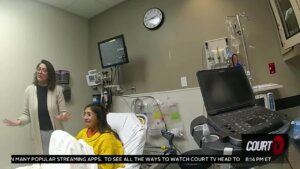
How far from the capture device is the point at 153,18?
9.01ft

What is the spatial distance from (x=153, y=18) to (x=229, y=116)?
213cm

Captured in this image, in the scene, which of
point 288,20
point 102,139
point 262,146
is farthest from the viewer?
point 102,139

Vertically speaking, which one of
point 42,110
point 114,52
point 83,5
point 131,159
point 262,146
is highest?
point 83,5

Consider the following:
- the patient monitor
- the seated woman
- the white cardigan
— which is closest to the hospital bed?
the seated woman

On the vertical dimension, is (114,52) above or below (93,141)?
above

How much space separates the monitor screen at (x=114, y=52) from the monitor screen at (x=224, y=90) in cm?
181

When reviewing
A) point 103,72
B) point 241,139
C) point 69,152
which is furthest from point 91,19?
point 241,139

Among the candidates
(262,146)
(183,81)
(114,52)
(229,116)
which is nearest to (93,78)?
(114,52)

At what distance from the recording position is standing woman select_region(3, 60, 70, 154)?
7.15 ft

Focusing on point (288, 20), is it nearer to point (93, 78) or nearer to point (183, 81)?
point (183, 81)

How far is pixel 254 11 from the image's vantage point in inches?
83.8

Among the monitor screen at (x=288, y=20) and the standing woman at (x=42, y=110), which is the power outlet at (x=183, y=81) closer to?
the monitor screen at (x=288, y=20)

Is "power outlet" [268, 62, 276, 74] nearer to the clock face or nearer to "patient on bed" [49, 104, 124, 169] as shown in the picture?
the clock face

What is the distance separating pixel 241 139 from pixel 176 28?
206 cm
